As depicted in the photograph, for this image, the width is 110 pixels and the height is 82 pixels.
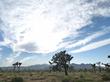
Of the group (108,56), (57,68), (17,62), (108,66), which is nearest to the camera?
(108,56)

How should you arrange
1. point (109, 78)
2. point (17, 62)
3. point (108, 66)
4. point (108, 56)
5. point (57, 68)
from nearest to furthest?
point (109, 78) < point (108, 56) < point (57, 68) < point (108, 66) < point (17, 62)

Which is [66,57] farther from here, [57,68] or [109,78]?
[109,78]

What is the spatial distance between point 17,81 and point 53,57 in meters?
34.9

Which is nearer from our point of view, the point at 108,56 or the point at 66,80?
the point at 66,80

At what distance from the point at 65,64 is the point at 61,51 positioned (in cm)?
501

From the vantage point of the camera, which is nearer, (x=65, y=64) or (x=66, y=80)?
(x=66, y=80)

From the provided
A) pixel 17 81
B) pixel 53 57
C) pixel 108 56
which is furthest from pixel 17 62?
pixel 17 81

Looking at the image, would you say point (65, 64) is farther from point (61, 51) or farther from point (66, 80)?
point (66, 80)

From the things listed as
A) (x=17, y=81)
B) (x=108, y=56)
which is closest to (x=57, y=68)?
(x=108, y=56)

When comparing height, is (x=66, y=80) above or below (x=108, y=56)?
below

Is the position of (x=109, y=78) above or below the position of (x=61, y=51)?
below

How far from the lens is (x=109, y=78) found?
4747cm

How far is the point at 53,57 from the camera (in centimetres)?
7806

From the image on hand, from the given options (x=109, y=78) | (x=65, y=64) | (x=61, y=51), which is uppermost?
(x=61, y=51)
